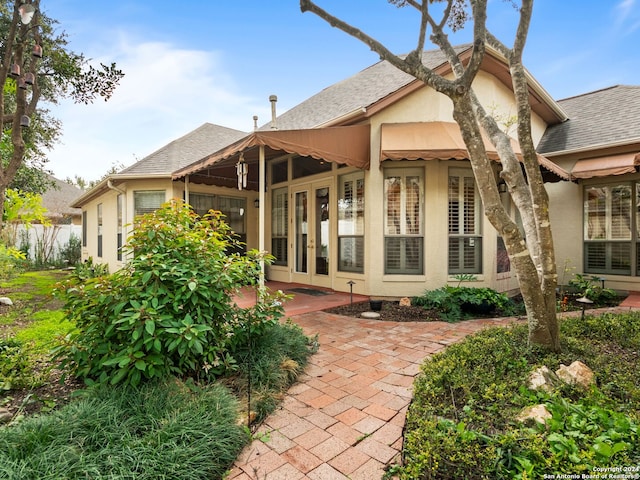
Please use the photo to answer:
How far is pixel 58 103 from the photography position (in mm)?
9633

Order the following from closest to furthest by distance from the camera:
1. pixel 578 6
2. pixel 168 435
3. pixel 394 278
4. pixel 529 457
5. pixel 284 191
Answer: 1. pixel 529 457
2. pixel 168 435
3. pixel 578 6
4. pixel 394 278
5. pixel 284 191

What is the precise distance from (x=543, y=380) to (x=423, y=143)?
15.5 ft

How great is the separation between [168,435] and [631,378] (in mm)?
3631

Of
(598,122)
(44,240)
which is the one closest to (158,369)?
(598,122)

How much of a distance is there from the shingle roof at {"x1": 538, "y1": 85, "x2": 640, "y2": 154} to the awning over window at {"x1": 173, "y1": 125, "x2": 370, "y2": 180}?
5.61 m

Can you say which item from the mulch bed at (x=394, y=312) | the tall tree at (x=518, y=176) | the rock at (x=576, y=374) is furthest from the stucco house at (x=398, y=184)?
the rock at (x=576, y=374)

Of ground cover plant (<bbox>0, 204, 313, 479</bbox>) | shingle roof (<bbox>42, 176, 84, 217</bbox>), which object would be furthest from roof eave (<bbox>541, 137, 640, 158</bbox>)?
shingle roof (<bbox>42, 176, 84, 217</bbox>)

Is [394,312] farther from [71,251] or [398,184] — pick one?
Answer: [71,251]

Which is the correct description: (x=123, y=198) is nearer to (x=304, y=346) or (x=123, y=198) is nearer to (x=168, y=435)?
(x=304, y=346)

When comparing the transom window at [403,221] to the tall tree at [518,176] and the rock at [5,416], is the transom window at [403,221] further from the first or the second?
the rock at [5,416]

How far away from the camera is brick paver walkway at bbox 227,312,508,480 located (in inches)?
76.8

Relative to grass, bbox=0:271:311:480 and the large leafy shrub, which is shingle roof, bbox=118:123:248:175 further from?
grass, bbox=0:271:311:480

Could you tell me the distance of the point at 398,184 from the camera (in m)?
6.83

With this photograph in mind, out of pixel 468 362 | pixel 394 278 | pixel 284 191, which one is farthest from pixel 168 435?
pixel 284 191
